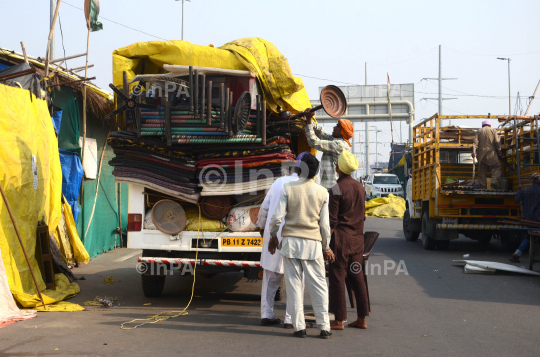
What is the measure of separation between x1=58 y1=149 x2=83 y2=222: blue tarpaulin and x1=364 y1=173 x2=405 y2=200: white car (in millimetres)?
22711

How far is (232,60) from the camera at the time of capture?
735 cm

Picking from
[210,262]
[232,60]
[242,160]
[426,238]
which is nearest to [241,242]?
[210,262]

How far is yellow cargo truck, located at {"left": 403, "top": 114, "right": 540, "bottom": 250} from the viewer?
40.7ft

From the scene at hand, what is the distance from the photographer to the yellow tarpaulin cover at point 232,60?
24.0 ft

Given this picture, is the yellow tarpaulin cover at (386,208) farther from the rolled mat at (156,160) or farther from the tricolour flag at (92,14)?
the rolled mat at (156,160)

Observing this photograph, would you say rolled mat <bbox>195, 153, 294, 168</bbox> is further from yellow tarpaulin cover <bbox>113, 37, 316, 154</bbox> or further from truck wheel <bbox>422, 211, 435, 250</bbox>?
truck wheel <bbox>422, 211, 435, 250</bbox>

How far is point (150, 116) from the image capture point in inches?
270

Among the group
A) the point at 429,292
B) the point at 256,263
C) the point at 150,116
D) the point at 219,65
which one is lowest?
the point at 429,292

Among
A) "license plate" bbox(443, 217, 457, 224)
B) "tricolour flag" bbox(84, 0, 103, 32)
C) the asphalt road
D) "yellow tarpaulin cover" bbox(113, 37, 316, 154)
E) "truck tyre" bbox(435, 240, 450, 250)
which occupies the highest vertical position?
"tricolour flag" bbox(84, 0, 103, 32)

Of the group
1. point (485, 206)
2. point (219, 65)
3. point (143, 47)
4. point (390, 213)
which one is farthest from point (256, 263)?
point (390, 213)

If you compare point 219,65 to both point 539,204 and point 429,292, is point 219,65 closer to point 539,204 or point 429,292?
point 429,292

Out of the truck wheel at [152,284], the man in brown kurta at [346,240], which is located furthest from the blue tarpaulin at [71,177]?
the man in brown kurta at [346,240]

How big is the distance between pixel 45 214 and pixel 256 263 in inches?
131

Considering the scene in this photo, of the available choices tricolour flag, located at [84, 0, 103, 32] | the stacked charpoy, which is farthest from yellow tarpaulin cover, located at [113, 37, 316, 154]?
tricolour flag, located at [84, 0, 103, 32]
